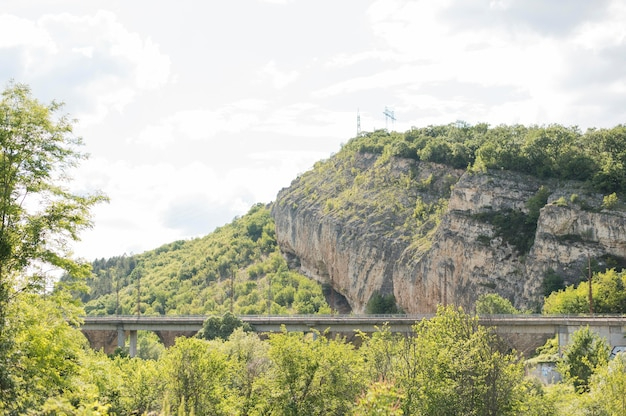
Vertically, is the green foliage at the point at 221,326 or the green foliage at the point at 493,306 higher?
the green foliage at the point at 493,306

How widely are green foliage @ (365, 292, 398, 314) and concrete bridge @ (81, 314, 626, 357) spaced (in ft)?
59.9

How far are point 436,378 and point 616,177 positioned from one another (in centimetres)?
5982

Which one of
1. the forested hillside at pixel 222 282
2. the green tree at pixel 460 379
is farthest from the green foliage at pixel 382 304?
the green tree at pixel 460 379

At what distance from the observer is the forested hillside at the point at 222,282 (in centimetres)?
13300

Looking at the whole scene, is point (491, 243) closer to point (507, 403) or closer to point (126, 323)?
point (126, 323)

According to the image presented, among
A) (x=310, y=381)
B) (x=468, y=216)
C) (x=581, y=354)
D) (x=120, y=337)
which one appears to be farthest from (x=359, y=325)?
(x=310, y=381)

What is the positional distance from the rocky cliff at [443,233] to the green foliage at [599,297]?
4.98 metres

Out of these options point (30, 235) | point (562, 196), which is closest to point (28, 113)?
point (30, 235)

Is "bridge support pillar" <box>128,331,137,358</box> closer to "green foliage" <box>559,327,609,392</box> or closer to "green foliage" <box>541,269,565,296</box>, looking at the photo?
"green foliage" <box>541,269,565,296</box>

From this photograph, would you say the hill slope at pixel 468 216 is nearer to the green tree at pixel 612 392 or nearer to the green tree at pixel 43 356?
the green tree at pixel 612 392

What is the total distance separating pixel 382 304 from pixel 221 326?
32.8m

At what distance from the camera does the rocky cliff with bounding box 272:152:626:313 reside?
272 ft

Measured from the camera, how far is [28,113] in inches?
808

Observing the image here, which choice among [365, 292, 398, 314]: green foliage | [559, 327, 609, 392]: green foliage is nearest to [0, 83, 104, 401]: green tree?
[559, 327, 609, 392]: green foliage
